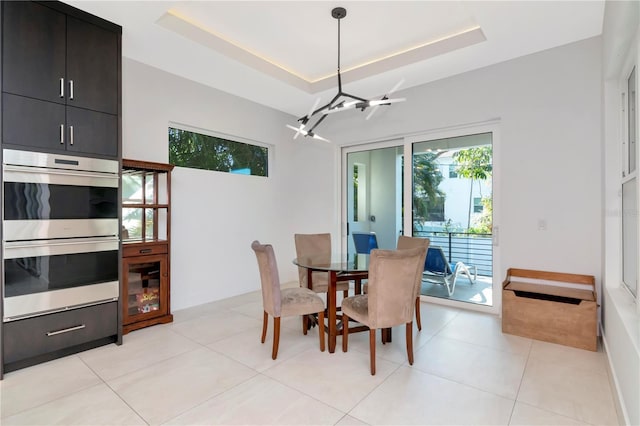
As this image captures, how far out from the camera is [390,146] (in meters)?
4.72

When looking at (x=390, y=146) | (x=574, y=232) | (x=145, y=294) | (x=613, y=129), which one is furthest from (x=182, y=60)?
(x=574, y=232)

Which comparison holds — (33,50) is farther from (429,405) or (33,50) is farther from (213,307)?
(429,405)

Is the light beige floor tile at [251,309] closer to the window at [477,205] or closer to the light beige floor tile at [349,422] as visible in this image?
the light beige floor tile at [349,422]

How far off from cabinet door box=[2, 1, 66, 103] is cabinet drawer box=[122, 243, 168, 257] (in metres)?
1.39

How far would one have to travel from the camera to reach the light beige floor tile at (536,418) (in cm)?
182

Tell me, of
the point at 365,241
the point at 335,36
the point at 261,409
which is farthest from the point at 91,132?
the point at 365,241

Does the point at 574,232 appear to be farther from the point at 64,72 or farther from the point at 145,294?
the point at 64,72

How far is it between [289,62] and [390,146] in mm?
1835

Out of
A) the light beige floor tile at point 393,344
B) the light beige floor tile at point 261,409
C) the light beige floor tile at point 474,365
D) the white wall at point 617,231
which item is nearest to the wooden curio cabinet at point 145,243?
the light beige floor tile at point 261,409

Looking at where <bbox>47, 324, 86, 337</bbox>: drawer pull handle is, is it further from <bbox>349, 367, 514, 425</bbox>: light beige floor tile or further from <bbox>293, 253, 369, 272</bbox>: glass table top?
<bbox>349, 367, 514, 425</bbox>: light beige floor tile

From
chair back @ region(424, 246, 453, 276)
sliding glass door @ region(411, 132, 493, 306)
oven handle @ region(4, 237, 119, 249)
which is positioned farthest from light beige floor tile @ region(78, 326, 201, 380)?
sliding glass door @ region(411, 132, 493, 306)

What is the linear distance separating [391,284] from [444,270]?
6.52 feet

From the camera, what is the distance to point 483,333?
3168 mm

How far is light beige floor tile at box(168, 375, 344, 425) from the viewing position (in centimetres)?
185
